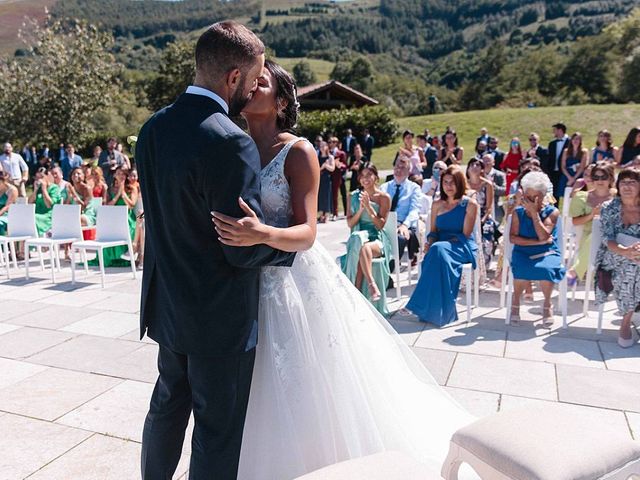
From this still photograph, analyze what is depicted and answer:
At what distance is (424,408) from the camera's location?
8.84ft

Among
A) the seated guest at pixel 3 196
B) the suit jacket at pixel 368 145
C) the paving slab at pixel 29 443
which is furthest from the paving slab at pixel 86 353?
the suit jacket at pixel 368 145

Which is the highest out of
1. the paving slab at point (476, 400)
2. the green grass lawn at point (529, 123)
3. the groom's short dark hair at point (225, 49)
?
the green grass lawn at point (529, 123)

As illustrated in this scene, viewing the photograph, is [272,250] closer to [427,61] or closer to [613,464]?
[613,464]

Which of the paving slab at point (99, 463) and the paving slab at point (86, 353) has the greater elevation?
the paving slab at point (86, 353)

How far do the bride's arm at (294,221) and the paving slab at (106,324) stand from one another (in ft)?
11.3

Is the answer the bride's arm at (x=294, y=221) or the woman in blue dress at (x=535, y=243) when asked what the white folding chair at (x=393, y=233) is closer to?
A: the woman in blue dress at (x=535, y=243)

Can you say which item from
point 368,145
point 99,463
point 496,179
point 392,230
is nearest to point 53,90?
point 368,145

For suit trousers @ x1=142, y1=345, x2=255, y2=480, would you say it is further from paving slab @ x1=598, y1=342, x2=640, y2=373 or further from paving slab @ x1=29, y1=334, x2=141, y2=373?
paving slab @ x1=598, y1=342, x2=640, y2=373

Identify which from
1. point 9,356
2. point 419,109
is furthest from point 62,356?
point 419,109

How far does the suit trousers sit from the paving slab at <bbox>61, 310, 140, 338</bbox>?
298 centimetres

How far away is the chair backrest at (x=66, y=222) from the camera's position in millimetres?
7461

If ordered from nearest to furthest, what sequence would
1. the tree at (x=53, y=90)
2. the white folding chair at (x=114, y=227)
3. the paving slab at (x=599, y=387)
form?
the paving slab at (x=599, y=387)
the white folding chair at (x=114, y=227)
the tree at (x=53, y=90)

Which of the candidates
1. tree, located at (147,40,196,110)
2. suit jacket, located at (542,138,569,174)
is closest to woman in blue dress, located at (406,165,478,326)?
suit jacket, located at (542,138,569,174)

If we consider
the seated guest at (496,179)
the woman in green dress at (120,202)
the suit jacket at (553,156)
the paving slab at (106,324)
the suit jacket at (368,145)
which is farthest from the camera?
the suit jacket at (368,145)
